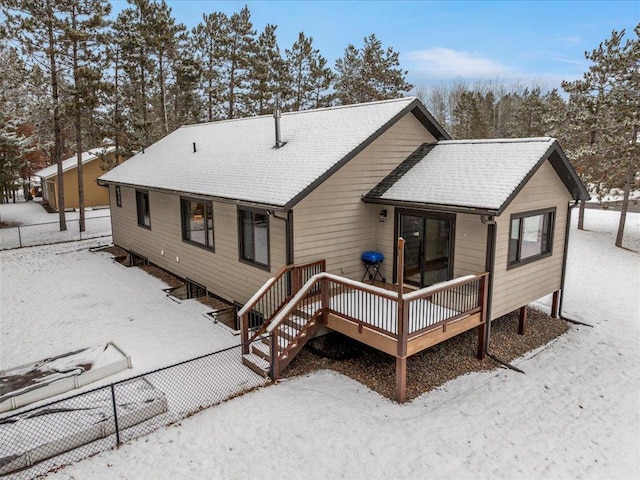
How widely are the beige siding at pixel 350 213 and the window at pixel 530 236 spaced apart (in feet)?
8.47

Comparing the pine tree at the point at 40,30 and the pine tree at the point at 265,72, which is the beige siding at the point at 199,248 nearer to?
the pine tree at the point at 40,30

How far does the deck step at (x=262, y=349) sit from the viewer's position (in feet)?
27.3

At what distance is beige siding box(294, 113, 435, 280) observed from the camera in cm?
922

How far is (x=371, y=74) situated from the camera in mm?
31906

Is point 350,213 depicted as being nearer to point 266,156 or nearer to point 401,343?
point 266,156

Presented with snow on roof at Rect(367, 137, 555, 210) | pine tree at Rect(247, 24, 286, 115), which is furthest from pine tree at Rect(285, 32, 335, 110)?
snow on roof at Rect(367, 137, 555, 210)

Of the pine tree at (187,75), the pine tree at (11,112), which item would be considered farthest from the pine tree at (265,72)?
the pine tree at (11,112)

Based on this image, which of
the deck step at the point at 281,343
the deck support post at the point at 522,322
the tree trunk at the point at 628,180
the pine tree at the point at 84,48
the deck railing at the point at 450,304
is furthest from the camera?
the pine tree at the point at 84,48

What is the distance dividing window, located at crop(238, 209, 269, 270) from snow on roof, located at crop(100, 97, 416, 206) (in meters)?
0.58

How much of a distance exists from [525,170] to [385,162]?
3.11 metres

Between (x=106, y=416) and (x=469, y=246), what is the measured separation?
275 inches

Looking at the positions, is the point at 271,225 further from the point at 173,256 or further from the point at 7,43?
the point at 7,43

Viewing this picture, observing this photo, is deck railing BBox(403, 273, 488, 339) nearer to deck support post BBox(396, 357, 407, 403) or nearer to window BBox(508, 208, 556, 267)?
deck support post BBox(396, 357, 407, 403)

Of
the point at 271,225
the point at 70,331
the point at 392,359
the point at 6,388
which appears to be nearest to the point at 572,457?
the point at 392,359
